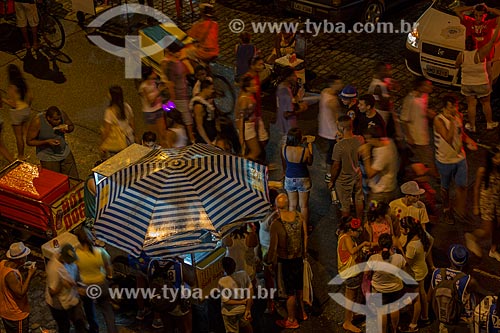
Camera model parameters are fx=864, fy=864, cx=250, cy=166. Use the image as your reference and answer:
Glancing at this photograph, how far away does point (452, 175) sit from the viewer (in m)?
11.8

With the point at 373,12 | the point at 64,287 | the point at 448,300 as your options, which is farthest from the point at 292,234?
the point at 373,12

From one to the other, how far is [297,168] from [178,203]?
2269 millimetres

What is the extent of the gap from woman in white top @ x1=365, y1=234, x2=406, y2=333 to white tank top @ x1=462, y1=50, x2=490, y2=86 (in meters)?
4.74

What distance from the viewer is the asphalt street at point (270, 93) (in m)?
11.1

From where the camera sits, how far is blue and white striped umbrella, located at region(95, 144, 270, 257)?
953 cm

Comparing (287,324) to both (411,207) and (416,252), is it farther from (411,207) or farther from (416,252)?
(411,207)

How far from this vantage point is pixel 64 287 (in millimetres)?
9727

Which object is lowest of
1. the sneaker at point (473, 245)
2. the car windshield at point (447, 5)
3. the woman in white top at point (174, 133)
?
the sneaker at point (473, 245)

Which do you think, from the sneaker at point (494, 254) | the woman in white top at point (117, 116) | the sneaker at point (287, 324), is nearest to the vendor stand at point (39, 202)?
the woman in white top at point (117, 116)

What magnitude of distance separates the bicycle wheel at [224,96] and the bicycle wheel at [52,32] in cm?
389

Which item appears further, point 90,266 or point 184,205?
point 90,266

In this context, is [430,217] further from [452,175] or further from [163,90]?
[163,90]

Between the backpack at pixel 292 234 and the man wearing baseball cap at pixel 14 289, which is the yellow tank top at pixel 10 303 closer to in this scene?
the man wearing baseball cap at pixel 14 289

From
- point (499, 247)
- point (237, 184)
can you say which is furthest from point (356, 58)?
point (237, 184)
